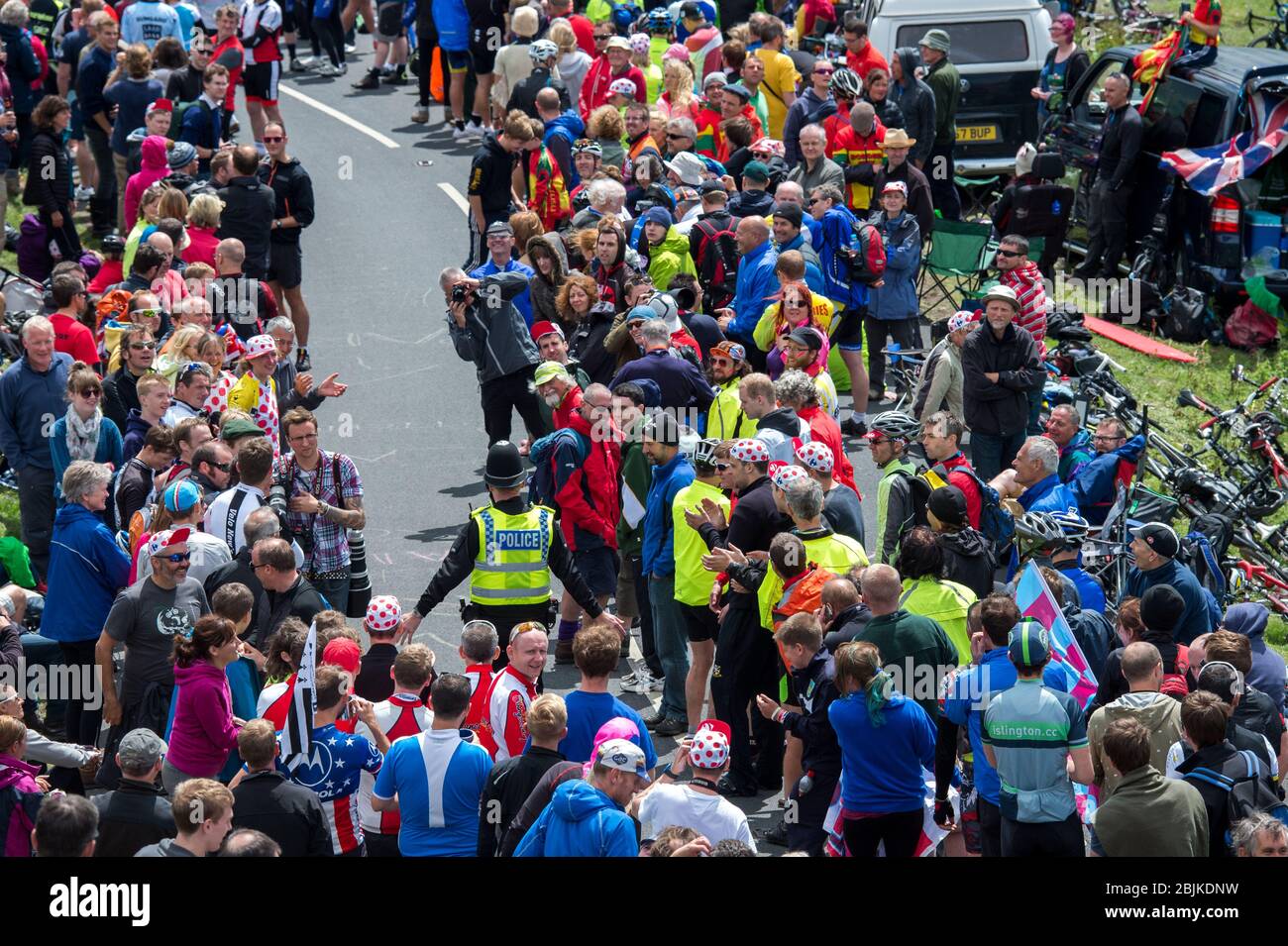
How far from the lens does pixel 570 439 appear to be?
36.2ft

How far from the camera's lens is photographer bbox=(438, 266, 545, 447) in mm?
12977

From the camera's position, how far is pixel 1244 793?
769cm

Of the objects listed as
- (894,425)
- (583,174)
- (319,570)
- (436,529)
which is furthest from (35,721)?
(583,174)

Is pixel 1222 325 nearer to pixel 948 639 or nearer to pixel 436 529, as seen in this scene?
pixel 436 529

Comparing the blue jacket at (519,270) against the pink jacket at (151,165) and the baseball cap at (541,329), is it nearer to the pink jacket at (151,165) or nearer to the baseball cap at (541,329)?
the baseball cap at (541,329)

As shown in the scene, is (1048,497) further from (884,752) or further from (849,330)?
(849,330)

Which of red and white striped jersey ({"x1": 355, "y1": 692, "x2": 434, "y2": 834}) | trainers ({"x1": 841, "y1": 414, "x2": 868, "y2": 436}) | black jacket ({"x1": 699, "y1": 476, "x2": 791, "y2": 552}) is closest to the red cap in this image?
red and white striped jersey ({"x1": 355, "y1": 692, "x2": 434, "y2": 834})

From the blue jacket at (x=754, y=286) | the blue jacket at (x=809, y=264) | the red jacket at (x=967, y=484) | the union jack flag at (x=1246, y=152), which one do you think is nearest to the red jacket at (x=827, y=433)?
the red jacket at (x=967, y=484)

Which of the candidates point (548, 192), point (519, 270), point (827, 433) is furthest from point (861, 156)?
point (827, 433)

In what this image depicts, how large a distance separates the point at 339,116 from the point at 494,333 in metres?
10.6

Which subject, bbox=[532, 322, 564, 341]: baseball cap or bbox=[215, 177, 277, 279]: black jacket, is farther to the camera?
bbox=[215, 177, 277, 279]: black jacket

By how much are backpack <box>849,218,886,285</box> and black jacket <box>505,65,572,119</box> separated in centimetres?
449

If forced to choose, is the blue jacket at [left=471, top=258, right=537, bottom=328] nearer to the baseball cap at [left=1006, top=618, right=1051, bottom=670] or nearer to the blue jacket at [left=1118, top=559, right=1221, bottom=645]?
the blue jacket at [left=1118, top=559, right=1221, bottom=645]

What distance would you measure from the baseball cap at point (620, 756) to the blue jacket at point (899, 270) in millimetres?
8337
